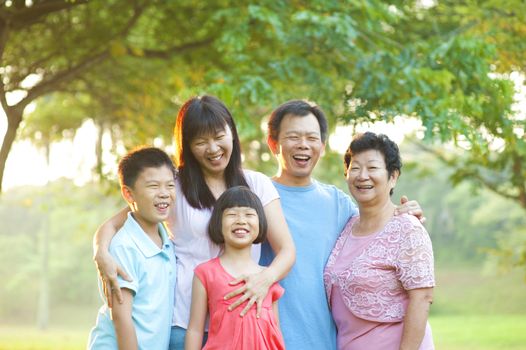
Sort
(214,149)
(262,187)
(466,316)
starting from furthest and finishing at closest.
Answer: (466,316) → (262,187) → (214,149)

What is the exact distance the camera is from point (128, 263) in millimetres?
3465

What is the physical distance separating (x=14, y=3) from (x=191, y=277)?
194 inches

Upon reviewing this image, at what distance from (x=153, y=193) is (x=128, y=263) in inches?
12.7

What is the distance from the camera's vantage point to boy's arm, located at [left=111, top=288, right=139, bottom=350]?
3.37 m

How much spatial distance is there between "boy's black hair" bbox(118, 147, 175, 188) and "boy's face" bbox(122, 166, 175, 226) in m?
0.02

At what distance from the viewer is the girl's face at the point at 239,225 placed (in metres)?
3.49

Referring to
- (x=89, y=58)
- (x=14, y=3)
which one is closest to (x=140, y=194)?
(x=14, y=3)

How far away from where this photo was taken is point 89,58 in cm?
940

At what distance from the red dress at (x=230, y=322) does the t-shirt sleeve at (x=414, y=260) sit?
58 centimetres

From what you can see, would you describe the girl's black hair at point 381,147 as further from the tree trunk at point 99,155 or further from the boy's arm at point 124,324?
the tree trunk at point 99,155

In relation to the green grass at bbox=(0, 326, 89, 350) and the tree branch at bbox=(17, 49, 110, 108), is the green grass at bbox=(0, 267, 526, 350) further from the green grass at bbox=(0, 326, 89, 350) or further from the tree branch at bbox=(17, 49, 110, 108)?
the tree branch at bbox=(17, 49, 110, 108)

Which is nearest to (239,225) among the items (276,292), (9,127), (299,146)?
(276,292)

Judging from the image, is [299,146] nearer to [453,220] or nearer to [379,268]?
[379,268]

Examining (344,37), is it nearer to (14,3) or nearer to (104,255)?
(14,3)
